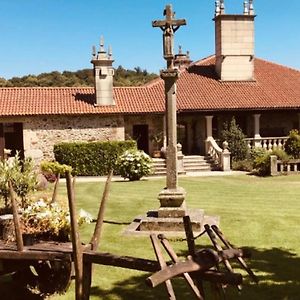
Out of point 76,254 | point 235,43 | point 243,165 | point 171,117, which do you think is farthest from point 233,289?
point 235,43

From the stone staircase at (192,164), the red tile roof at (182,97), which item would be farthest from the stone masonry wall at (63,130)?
the stone staircase at (192,164)

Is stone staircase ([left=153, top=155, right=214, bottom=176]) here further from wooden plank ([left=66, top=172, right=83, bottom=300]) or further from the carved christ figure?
wooden plank ([left=66, top=172, right=83, bottom=300])

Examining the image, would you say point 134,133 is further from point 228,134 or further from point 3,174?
point 3,174

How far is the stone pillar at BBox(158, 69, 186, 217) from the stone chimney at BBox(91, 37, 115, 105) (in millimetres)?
15502

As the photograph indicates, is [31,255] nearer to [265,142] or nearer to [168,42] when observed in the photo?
[168,42]

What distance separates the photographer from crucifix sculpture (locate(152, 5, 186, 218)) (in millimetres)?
9820

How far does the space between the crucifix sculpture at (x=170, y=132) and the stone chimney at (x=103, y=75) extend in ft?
49.4

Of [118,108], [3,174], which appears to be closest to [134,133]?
[118,108]

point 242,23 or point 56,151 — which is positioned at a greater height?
point 242,23

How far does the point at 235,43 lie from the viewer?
28000 millimetres

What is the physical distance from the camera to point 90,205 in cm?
1338

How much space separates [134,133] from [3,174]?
1504cm

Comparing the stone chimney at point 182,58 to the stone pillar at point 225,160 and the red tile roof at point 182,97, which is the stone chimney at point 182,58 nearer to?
the red tile roof at point 182,97

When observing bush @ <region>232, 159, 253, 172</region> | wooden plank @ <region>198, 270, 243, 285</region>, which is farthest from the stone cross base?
bush @ <region>232, 159, 253, 172</region>
